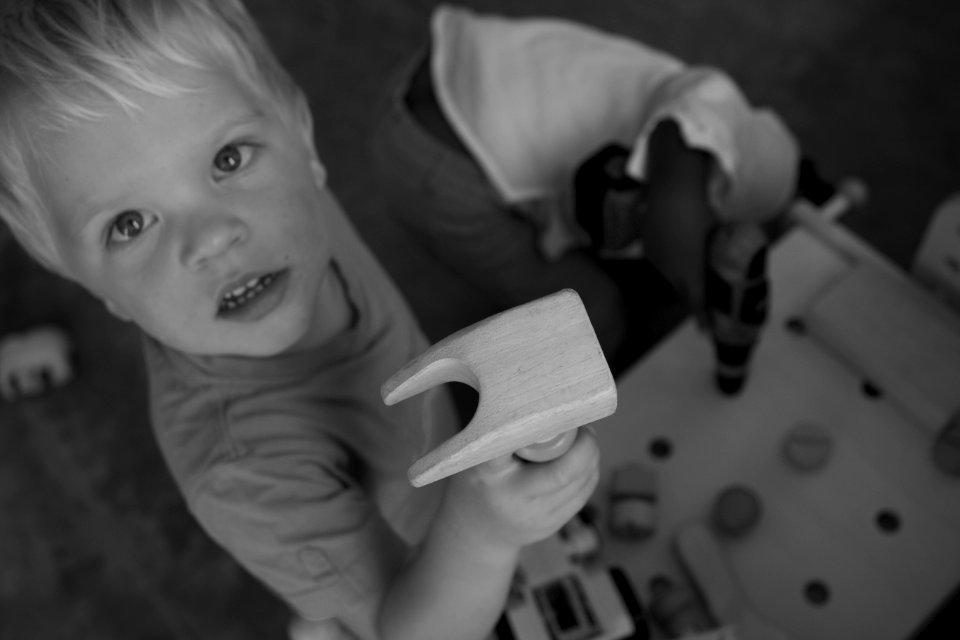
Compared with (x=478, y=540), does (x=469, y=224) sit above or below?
below

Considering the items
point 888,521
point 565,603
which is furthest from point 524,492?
point 888,521

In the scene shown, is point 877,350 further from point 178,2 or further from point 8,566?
point 8,566

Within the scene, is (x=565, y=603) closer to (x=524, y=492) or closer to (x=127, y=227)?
(x=524, y=492)

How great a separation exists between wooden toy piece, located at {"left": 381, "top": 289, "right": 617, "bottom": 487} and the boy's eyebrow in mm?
198

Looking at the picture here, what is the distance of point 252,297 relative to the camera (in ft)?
1.76

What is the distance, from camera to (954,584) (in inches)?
29.5

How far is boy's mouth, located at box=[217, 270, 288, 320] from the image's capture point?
523mm

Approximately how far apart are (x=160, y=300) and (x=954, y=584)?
0.66 m

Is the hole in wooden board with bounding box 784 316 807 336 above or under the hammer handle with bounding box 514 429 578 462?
under

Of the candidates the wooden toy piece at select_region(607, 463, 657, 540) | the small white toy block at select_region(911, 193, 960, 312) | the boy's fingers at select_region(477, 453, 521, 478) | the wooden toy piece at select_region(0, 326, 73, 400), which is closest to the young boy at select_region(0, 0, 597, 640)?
the boy's fingers at select_region(477, 453, 521, 478)

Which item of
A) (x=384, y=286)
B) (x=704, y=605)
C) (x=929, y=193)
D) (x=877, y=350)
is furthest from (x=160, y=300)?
(x=929, y=193)

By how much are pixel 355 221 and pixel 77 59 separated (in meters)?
0.96

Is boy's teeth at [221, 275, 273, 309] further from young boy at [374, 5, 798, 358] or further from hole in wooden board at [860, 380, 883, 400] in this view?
hole in wooden board at [860, 380, 883, 400]

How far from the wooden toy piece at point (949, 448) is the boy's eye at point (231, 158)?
0.63 meters
